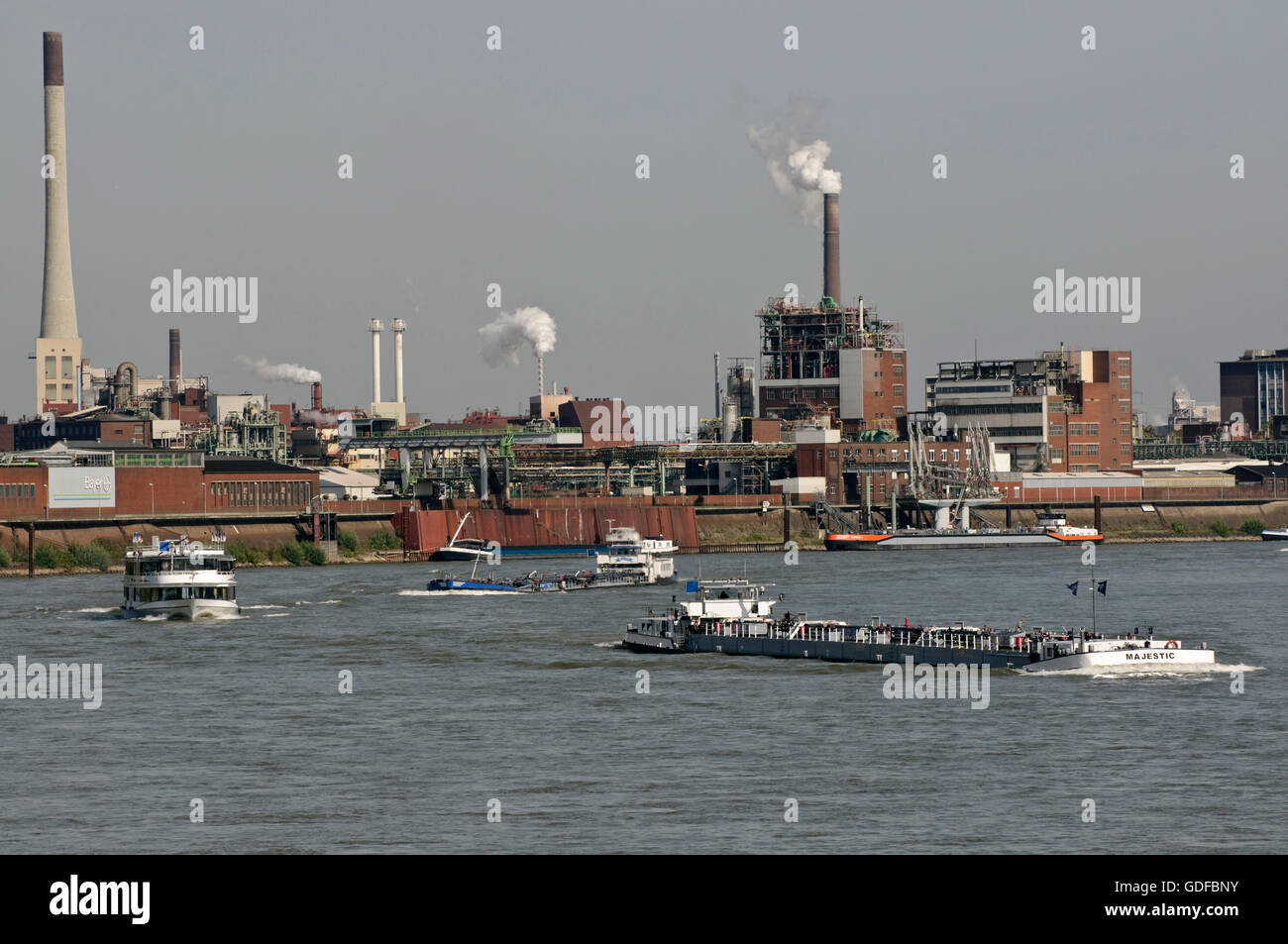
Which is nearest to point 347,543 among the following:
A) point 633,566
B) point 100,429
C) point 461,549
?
point 461,549

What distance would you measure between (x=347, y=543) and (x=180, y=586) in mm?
65921

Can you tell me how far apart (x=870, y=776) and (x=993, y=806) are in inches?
173

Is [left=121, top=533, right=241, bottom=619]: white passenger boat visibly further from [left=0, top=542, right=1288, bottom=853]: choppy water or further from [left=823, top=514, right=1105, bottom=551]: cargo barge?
[left=823, top=514, right=1105, bottom=551]: cargo barge

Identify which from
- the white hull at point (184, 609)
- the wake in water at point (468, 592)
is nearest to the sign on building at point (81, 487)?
the wake in water at point (468, 592)

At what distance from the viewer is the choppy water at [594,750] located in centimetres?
3450

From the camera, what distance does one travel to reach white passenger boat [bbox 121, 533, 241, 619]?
90.6 metres

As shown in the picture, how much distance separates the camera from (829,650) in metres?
68.8

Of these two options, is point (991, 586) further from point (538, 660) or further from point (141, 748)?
point (141, 748)

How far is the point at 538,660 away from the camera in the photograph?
68750 mm

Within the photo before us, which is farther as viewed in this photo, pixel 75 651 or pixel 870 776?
pixel 75 651
